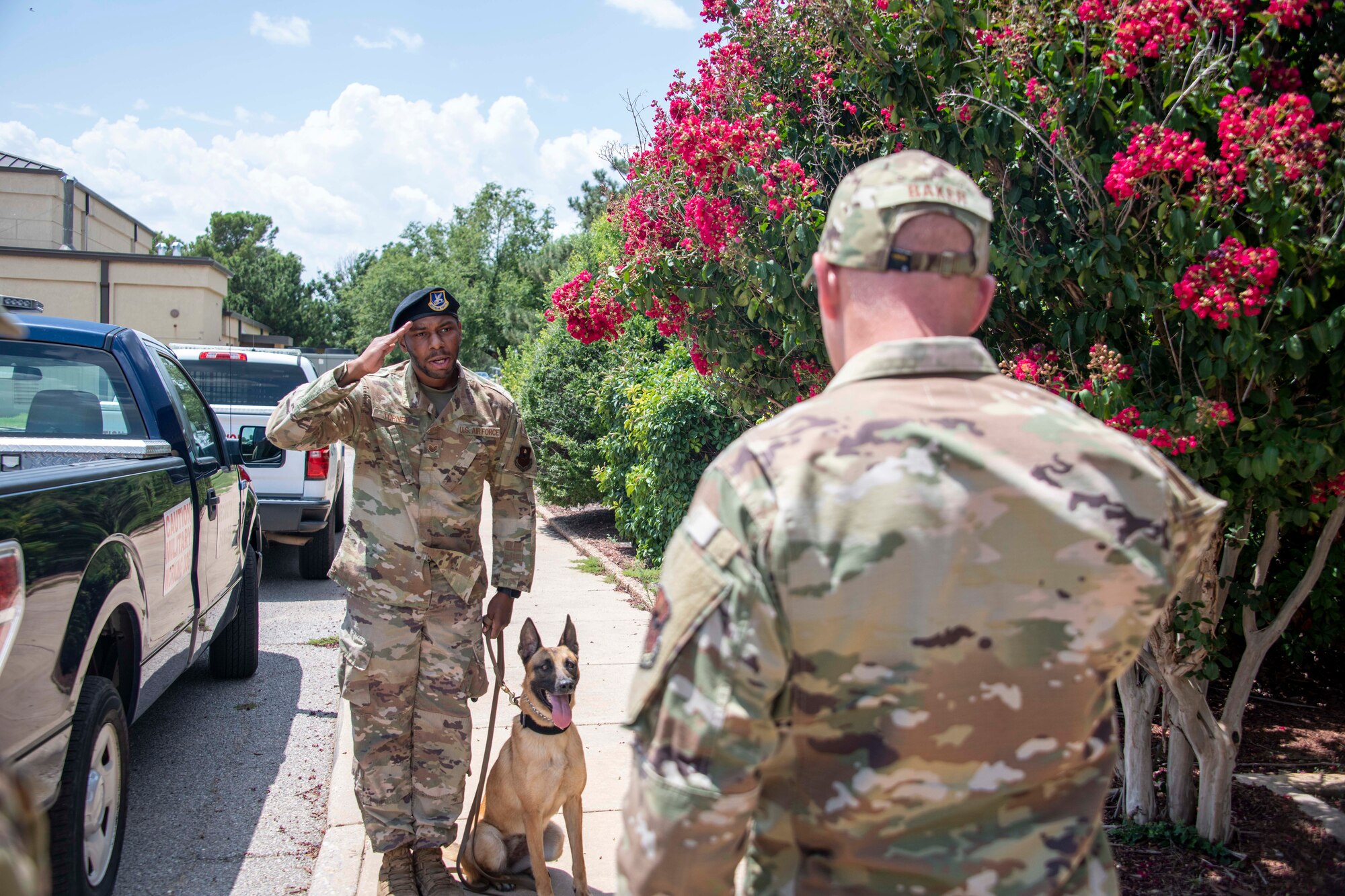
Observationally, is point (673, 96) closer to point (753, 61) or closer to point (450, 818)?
point (753, 61)

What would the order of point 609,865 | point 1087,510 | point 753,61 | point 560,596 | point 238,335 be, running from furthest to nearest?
point 238,335 < point 560,596 < point 753,61 < point 609,865 < point 1087,510

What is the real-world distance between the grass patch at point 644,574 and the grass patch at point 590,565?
1.06 feet

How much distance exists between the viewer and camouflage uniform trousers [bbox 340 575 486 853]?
3529mm

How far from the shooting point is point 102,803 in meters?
3.36

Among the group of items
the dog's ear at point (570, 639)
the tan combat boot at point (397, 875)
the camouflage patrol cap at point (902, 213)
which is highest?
the camouflage patrol cap at point (902, 213)

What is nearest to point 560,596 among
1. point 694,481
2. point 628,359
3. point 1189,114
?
point 694,481

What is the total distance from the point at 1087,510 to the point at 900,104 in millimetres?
2692

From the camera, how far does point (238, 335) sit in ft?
118

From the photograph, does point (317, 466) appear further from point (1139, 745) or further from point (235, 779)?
point (1139, 745)

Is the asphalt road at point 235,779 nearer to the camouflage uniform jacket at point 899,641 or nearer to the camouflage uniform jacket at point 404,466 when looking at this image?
the camouflage uniform jacket at point 404,466

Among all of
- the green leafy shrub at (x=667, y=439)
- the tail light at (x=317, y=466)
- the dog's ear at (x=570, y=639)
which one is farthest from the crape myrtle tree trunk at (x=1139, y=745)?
the tail light at (x=317, y=466)

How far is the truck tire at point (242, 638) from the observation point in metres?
6.21

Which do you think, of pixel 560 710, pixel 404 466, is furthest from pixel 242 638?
pixel 560 710

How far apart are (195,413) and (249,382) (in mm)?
4381
